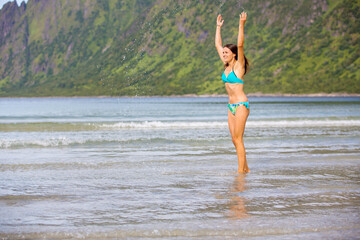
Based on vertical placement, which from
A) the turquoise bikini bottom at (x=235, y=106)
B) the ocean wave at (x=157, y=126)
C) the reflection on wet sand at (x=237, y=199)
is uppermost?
the turquoise bikini bottom at (x=235, y=106)

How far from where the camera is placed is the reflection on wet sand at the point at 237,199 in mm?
6688

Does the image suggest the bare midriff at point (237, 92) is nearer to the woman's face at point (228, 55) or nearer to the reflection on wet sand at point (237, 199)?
the woman's face at point (228, 55)

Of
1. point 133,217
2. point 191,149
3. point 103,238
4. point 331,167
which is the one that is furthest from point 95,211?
point 191,149

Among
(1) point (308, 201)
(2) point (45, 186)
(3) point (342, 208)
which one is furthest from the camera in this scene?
(2) point (45, 186)

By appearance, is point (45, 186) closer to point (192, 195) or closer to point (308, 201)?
point (192, 195)

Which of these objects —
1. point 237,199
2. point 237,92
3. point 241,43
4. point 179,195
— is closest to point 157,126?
point 237,92

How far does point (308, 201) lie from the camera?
750cm

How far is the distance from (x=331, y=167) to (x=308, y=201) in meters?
4.06

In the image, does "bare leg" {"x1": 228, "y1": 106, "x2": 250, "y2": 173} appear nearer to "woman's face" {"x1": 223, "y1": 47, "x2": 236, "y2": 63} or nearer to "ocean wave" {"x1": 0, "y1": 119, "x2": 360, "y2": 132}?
"woman's face" {"x1": 223, "y1": 47, "x2": 236, "y2": 63}

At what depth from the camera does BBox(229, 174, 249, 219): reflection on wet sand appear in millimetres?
6688

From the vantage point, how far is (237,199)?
25.2ft

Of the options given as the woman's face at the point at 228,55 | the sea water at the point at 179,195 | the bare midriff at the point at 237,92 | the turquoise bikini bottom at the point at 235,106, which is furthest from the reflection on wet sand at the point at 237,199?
the woman's face at the point at 228,55

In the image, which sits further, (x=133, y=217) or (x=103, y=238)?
(x=133, y=217)

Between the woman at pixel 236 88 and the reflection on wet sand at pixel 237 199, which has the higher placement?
the woman at pixel 236 88
